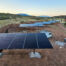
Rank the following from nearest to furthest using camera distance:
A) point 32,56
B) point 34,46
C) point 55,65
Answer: point 34,46 → point 55,65 → point 32,56

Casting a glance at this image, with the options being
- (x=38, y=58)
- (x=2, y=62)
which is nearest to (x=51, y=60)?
(x=38, y=58)

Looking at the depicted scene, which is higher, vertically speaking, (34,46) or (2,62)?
(34,46)

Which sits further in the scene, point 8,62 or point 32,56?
point 32,56

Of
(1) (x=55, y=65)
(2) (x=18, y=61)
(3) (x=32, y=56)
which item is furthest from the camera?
(3) (x=32, y=56)

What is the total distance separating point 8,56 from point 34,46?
4.24 meters

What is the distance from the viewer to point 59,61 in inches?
358

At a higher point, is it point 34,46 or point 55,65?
point 34,46

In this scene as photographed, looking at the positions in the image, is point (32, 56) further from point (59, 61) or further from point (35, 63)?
point (59, 61)

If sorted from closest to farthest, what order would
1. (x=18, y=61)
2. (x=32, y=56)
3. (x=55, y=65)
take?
1. (x=55, y=65)
2. (x=18, y=61)
3. (x=32, y=56)

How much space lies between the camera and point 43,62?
28.9 feet

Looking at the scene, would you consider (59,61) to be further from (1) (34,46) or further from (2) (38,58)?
(1) (34,46)

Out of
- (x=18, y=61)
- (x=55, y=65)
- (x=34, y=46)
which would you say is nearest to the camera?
(x=34, y=46)

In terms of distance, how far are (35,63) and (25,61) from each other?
3.77ft

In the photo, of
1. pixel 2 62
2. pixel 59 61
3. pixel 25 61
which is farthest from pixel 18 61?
pixel 59 61
